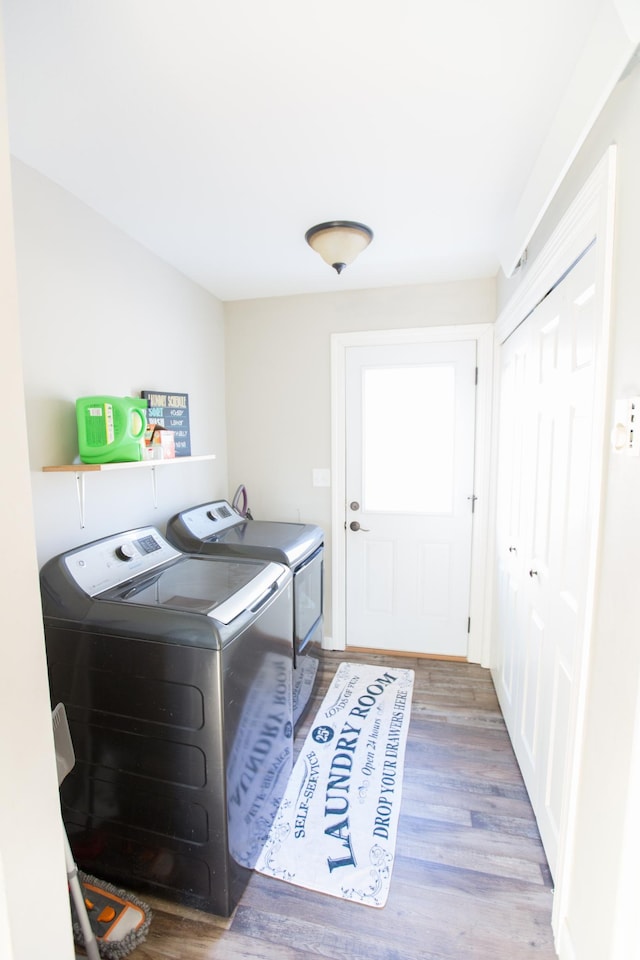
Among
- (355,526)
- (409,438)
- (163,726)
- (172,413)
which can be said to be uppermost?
(172,413)

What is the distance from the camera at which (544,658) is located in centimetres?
154

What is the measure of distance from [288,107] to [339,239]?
2.18 ft

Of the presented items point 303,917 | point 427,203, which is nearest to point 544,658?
point 303,917

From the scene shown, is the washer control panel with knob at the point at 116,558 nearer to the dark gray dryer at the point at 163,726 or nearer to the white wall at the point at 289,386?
the dark gray dryer at the point at 163,726

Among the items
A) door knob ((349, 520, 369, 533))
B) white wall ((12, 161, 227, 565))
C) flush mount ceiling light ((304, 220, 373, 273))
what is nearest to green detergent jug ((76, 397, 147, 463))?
white wall ((12, 161, 227, 565))

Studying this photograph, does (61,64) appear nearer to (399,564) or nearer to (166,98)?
(166,98)

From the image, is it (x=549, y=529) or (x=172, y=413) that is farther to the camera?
(x=172, y=413)

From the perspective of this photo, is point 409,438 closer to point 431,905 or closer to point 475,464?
point 475,464

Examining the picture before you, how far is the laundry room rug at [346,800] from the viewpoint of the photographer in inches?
56.6

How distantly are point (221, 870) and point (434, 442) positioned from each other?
2.18m

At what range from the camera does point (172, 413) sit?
7.28 ft

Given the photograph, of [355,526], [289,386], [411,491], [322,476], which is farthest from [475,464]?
[289,386]

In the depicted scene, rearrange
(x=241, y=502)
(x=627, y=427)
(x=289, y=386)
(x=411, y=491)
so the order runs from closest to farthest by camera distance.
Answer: (x=627, y=427) → (x=411, y=491) → (x=289, y=386) → (x=241, y=502)

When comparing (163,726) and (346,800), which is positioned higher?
(163,726)
